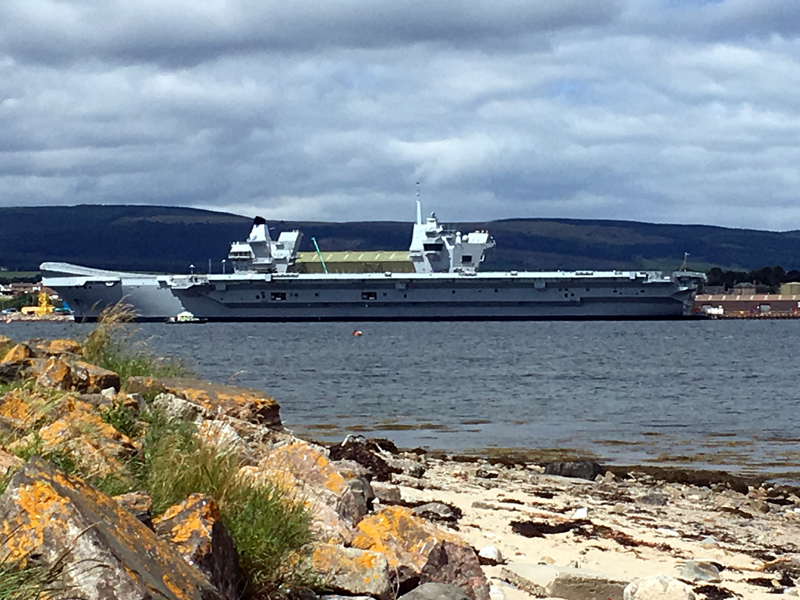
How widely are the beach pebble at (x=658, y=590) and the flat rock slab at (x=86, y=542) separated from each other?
2367 mm

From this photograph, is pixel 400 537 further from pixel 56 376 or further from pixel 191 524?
pixel 56 376

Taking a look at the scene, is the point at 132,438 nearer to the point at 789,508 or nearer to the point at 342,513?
the point at 342,513

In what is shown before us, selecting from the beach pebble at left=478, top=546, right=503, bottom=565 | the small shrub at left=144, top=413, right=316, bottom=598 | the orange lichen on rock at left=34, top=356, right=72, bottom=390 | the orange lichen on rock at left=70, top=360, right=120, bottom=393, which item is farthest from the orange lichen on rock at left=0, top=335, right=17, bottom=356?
the beach pebble at left=478, top=546, right=503, bottom=565

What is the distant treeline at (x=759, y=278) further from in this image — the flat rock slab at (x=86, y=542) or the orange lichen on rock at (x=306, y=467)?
the flat rock slab at (x=86, y=542)

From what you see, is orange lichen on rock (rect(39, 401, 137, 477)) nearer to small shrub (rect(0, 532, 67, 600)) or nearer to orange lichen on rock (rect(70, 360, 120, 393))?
orange lichen on rock (rect(70, 360, 120, 393))

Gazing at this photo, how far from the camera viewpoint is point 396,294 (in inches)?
2876

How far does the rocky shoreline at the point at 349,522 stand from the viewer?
3002 millimetres

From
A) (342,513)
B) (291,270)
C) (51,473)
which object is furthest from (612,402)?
(291,270)

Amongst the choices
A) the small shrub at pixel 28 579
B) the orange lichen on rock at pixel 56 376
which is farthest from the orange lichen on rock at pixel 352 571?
the orange lichen on rock at pixel 56 376

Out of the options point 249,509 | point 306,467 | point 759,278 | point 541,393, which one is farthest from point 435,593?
point 759,278

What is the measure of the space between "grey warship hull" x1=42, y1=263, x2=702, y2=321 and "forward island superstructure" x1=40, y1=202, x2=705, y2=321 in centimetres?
6

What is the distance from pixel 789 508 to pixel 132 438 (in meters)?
6.97

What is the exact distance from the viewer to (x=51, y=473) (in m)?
3.11

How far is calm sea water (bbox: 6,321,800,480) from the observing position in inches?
634
